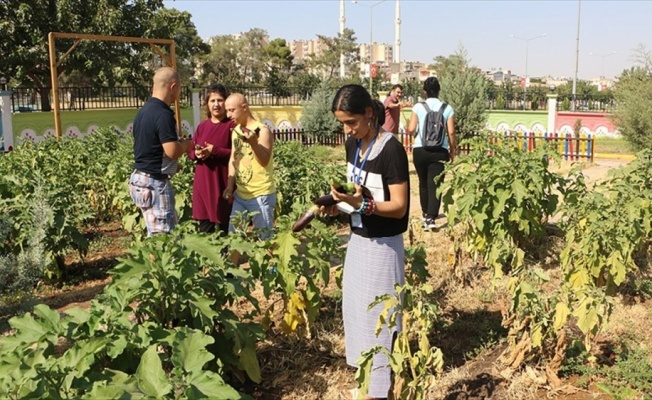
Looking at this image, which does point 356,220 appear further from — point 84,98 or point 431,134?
point 84,98

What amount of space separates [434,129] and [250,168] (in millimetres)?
2685

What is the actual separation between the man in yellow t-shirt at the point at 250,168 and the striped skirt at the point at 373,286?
148cm

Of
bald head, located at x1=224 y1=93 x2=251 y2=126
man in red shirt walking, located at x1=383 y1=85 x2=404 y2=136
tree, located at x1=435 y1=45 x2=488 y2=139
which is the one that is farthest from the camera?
tree, located at x1=435 y1=45 x2=488 y2=139

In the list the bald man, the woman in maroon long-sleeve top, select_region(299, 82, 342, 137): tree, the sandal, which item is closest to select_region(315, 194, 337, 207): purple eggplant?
the sandal

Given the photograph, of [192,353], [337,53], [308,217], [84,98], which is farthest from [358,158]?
[337,53]

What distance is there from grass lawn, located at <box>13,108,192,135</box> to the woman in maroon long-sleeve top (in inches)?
533

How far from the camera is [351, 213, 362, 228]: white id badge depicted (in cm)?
321

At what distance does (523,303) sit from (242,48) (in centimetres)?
5345

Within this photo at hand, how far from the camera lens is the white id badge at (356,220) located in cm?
321

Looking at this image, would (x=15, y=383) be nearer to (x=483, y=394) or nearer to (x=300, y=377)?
(x=300, y=377)

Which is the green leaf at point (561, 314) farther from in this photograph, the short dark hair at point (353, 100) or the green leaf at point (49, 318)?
the green leaf at point (49, 318)

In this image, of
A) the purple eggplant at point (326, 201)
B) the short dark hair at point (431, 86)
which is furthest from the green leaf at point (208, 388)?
the short dark hair at point (431, 86)

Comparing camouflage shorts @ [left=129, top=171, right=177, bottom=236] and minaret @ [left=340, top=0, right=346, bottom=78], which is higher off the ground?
minaret @ [left=340, top=0, right=346, bottom=78]

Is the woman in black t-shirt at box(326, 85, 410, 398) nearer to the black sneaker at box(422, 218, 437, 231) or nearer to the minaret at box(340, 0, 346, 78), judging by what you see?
the black sneaker at box(422, 218, 437, 231)
